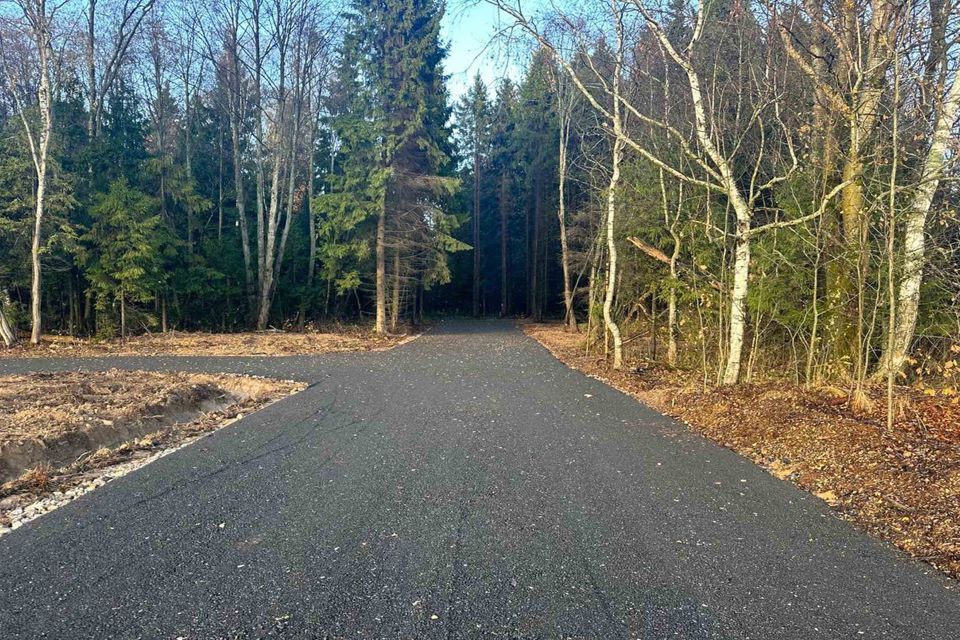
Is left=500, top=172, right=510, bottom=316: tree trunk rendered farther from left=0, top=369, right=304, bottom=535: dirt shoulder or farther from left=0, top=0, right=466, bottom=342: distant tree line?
left=0, top=369, right=304, bottom=535: dirt shoulder

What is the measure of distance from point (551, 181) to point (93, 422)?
103ft

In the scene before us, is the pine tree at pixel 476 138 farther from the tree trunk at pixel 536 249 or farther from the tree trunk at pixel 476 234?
the tree trunk at pixel 536 249

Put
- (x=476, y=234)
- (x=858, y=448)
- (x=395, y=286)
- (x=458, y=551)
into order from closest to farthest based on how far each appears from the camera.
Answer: (x=458, y=551) < (x=858, y=448) < (x=395, y=286) < (x=476, y=234)

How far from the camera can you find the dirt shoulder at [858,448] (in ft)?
12.7

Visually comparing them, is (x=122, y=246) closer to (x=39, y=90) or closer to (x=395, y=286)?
(x=39, y=90)

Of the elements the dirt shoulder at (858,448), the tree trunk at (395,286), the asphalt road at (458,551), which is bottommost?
the asphalt road at (458,551)

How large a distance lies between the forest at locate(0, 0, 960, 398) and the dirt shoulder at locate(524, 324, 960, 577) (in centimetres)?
58

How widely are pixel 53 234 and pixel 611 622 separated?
21645mm

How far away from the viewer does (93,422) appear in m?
6.63

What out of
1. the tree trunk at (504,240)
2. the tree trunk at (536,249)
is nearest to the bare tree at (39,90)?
the tree trunk at (536,249)

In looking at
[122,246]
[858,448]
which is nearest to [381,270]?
[122,246]

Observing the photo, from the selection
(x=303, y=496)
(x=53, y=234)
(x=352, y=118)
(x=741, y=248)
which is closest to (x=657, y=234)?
(x=741, y=248)

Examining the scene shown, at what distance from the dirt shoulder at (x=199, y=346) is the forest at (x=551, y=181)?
141 centimetres

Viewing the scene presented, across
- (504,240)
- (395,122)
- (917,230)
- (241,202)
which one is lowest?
(917,230)
